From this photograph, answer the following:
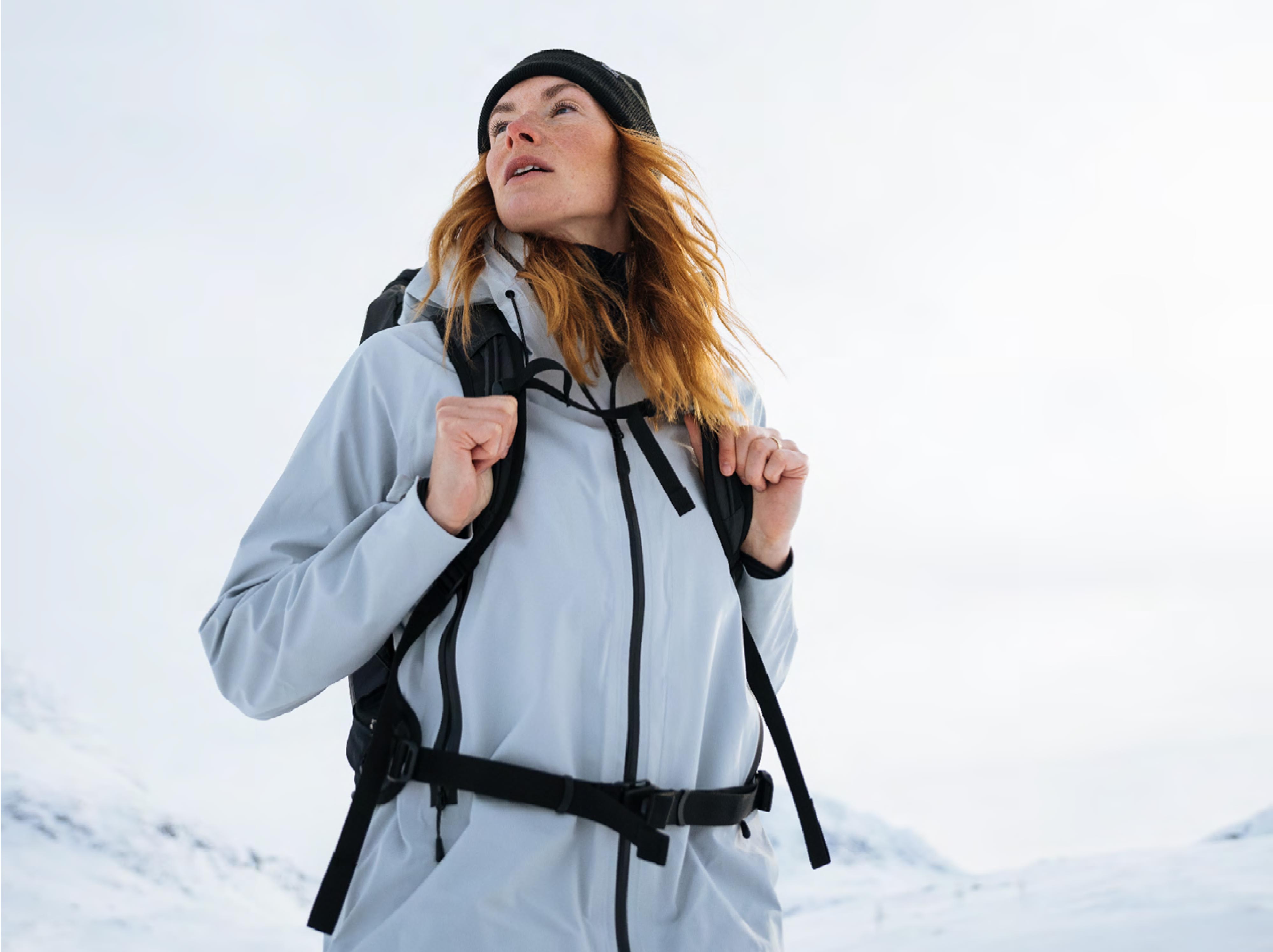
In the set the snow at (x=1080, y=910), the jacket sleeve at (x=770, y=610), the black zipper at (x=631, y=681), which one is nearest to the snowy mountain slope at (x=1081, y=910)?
the snow at (x=1080, y=910)

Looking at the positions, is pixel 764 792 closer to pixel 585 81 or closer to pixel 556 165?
pixel 556 165

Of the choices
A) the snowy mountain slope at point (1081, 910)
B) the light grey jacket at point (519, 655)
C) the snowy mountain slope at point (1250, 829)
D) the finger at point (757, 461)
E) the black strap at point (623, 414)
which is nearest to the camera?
the light grey jacket at point (519, 655)

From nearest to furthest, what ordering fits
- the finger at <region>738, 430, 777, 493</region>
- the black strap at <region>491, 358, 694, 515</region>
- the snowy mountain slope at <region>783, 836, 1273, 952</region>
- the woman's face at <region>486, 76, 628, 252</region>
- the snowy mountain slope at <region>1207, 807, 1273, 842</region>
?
the black strap at <region>491, 358, 694, 515</region>, the finger at <region>738, 430, 777, 493</region>, the woman's face at <region>486, 76, 628, 252</region>, the snowy mountain slope at <region>783, 836, 1273, 952</region>, the snowy mountain slope at <region>1207, 807, 1273, 842</region>

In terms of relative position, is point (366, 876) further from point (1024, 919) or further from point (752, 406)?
point (1024, 919)

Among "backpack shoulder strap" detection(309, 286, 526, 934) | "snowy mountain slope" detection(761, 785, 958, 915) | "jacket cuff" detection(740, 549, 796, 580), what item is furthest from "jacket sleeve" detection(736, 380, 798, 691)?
"snowy mountain slope" detection(761, 785, 958, 915)

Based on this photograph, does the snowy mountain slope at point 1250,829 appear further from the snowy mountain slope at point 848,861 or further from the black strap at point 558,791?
the black strap at point 558,791

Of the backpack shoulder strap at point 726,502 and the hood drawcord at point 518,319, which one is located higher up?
the hood drawcord at point 518,319

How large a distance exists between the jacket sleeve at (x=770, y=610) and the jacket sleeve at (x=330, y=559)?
43cm

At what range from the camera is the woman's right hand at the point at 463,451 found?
1035mm

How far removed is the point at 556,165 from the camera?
4.58 ft

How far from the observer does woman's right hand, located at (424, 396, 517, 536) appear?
3.40ft

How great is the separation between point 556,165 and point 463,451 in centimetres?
53

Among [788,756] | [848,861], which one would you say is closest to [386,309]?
[788,756]

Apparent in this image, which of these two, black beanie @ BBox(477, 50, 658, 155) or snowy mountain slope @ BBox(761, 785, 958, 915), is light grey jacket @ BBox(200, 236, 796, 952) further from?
snowy mountain slope @ BBox(761, 785, 958, 915)
